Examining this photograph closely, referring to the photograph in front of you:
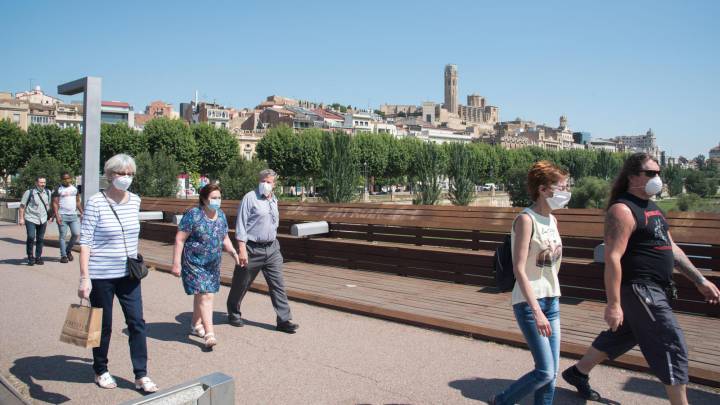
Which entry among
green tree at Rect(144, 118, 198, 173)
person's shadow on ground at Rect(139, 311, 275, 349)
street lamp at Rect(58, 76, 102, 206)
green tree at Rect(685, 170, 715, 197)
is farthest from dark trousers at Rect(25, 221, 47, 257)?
green tree at Rect(685, 170, 715, 197)

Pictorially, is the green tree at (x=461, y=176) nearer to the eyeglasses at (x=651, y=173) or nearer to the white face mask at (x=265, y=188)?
the white face mask at (x=265, y=188)

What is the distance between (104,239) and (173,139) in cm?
7007

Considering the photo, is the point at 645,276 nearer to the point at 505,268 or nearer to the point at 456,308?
the point at 505,268

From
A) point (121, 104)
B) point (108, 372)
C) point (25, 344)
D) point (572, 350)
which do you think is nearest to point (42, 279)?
point (25, 344)

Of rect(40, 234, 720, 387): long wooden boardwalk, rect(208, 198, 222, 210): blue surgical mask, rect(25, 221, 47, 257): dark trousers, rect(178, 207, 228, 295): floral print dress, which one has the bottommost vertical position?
rect(40, 234, 720, 387): long wooden boardwalk

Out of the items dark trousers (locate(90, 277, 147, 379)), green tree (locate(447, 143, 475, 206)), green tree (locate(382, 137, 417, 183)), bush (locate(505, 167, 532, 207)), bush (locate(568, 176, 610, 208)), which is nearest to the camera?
dark trousers (locate(90, 277, 147, 379))

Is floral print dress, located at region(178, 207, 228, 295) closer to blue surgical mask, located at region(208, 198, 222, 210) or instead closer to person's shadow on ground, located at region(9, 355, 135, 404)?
blue surgical mask, located at region(208, 198, 222, 210)

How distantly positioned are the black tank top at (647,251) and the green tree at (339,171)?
6156cm

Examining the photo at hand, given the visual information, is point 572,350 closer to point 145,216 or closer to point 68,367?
point 68,367

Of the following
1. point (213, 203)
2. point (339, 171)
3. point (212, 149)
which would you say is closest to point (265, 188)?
point (213, 203)

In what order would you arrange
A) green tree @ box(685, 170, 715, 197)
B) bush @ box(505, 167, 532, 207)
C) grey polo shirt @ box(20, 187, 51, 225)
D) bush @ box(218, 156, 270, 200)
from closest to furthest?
grey polo shirt @ box(20, 187, 51, 225)
bush @ box(218, 156, 270, 200)
bush @ box(505, 167, 532, 207)
green tree @ box(685, 170, 715, 197)

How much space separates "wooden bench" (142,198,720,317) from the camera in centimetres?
675

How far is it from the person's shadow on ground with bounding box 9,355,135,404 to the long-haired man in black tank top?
12.1 feet

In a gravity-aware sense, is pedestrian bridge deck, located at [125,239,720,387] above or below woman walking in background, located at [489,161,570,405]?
below
